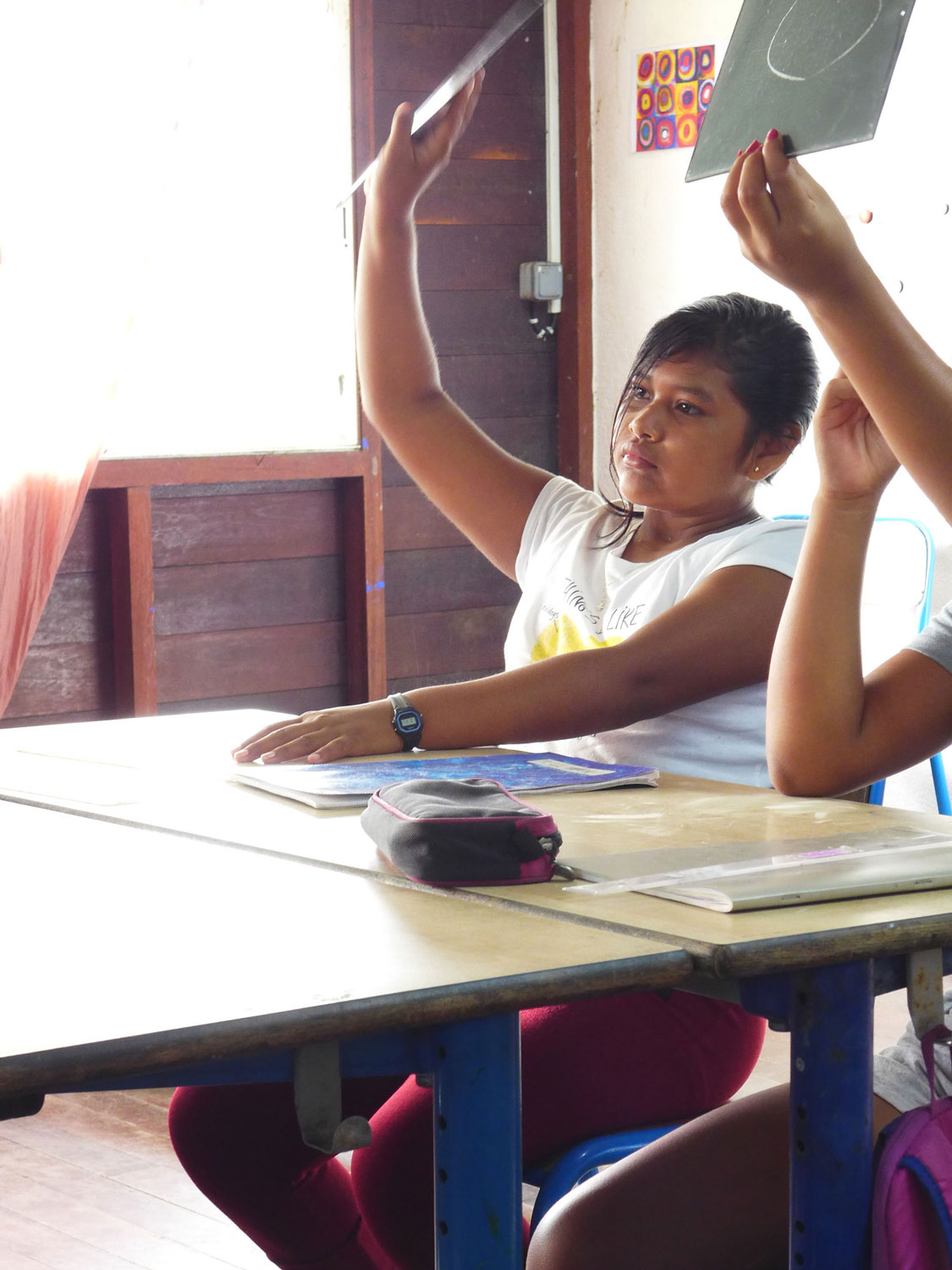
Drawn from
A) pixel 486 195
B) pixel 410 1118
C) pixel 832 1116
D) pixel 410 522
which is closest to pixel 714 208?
pixel 486 195

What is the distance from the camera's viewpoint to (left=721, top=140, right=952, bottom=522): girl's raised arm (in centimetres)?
127

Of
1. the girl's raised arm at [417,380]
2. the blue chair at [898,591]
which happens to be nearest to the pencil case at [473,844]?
the girl's raised arm at [417,380]

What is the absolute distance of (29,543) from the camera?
3.06 meters

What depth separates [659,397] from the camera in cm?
182

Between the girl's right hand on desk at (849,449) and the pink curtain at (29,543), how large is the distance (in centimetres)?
197

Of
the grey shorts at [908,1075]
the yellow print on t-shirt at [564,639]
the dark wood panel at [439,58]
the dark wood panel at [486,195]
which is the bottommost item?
the grey shorts at [908,1075]

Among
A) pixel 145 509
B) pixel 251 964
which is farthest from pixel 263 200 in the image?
pixel 251 964

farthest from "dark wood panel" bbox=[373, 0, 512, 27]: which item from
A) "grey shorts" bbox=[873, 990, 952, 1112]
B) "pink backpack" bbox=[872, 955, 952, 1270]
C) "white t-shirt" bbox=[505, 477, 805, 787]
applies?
"pink backpack" bbox=[872, 955, 952, 1270]

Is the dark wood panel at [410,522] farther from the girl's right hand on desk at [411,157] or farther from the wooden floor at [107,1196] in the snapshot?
the girl's right hand on desk at [411,157]

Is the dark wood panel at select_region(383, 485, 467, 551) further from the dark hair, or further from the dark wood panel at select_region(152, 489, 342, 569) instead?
the dark hair

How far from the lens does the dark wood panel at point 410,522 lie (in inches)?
153

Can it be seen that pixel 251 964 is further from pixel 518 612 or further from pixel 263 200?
pixel 263 200

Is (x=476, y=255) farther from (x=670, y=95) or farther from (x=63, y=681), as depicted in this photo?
(x=63, y=681)

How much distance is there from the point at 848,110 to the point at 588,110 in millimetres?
2916
